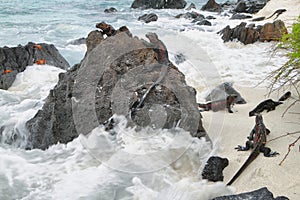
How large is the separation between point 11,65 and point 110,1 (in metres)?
24.4

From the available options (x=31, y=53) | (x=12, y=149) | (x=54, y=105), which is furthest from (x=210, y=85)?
(x=31, y=53)

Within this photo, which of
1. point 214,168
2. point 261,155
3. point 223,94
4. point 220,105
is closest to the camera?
point 214,168

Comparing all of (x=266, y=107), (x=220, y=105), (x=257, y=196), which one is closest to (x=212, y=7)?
(x=220, y=105)

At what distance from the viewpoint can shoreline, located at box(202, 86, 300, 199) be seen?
3.15 metres

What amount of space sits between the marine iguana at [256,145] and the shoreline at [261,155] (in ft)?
0.14

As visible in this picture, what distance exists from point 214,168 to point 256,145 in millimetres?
572

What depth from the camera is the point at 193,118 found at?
4082 millimetres

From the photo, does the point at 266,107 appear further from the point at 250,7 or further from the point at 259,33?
the point at 250,7

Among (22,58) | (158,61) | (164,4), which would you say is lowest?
(164,4)

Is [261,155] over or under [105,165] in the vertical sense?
over

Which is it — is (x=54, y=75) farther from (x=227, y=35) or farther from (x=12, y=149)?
(x=227, y=35)

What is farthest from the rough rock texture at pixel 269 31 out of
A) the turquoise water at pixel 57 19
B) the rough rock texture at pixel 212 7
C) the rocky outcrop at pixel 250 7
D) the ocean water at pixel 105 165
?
the rough rock texture at pixel 212 7

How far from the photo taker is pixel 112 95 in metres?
4.36

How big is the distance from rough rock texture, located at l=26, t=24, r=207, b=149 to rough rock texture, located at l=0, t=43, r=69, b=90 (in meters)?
3.99
